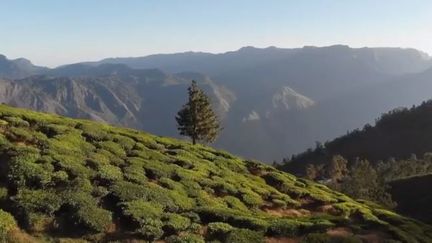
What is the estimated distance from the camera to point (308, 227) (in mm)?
32344

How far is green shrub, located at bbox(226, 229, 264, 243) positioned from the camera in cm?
2805

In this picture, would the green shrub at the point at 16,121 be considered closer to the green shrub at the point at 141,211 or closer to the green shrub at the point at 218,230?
the green shrub at the point at 141,211

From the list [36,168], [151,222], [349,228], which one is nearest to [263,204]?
[349,228]

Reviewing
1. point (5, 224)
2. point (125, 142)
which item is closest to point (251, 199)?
point (125, 142)

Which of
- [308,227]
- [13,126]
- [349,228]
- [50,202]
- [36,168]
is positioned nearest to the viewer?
[50,202]

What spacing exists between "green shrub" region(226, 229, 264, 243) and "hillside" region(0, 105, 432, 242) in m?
0.07

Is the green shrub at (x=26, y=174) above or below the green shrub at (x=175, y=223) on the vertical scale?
above

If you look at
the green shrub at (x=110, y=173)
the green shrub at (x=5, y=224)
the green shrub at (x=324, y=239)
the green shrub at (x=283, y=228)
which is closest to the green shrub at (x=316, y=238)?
the green shrub at (x=324, y=239)

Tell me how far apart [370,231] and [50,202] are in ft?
70.8

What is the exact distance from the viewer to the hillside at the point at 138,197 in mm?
26062

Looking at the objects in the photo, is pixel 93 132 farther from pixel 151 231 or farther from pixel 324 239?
pixel 324 239

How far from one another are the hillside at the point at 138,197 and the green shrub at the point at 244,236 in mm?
66

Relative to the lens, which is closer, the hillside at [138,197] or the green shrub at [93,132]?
the hillside at [138,197]

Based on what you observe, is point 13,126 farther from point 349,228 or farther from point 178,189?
point 349,228
